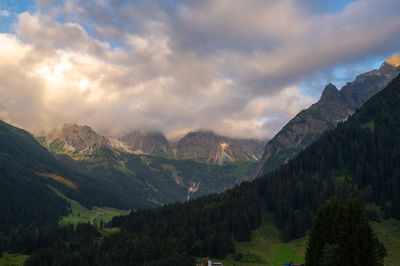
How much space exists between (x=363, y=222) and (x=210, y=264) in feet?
430

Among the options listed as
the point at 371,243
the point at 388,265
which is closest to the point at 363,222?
the point at 371,243

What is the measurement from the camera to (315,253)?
98188 mm

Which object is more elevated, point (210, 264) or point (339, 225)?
point (339, 225)

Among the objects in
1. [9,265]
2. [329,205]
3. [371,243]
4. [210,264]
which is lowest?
[210,264]

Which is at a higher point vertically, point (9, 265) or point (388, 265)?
point (9, 265)

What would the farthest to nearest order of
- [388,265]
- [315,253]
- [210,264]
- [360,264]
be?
[210,264], [388,265], [315,253], [360,264]

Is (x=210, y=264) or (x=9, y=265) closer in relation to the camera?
(x=9, y=265)

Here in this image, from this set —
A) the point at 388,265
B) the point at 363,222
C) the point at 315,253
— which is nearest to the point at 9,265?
the point at 315,253

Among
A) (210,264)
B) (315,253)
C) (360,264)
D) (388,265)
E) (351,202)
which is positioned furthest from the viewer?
(210,264)

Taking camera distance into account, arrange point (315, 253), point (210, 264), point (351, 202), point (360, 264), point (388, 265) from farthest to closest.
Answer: point (210, 264) < point (388, 265) < point (315, 253) < point (351, 202) < point (360, 264)

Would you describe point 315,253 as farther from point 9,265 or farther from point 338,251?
point 9,265

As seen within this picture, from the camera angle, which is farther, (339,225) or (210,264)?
(210,264)

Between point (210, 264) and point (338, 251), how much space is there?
126 m

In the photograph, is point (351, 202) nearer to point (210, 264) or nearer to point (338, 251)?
point (338, 251)
